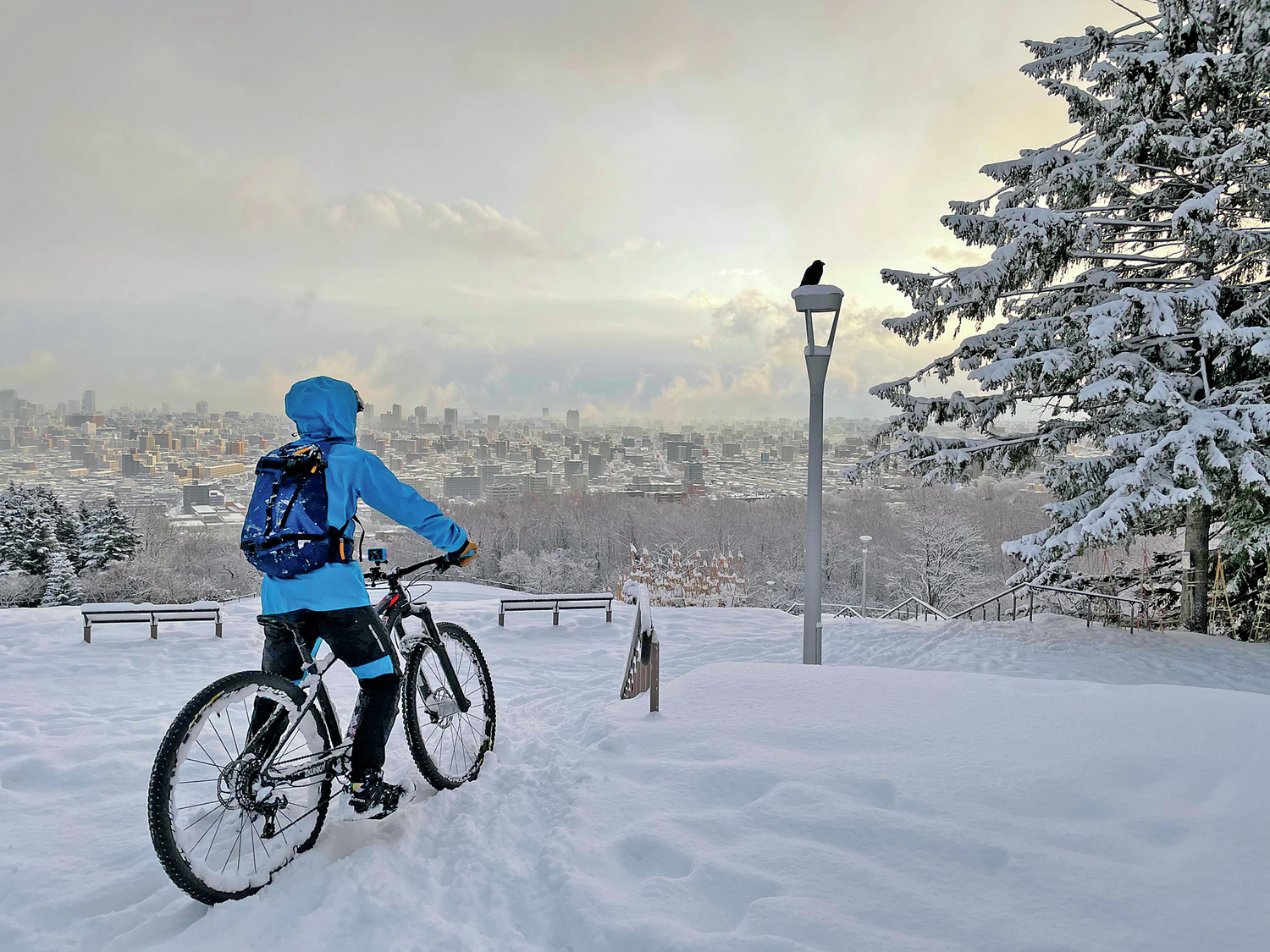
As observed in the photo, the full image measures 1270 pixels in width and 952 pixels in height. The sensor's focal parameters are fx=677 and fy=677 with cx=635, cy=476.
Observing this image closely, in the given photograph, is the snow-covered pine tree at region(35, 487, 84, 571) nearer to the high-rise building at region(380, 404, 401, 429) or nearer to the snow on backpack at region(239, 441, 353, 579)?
the high-rise building at region(380, 404, 401, 429)

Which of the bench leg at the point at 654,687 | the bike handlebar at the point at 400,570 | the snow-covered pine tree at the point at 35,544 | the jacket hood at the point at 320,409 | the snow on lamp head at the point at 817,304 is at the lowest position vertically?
the snow-covered pine tree at the point at 35,544

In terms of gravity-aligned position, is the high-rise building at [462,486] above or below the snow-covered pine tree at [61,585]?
above

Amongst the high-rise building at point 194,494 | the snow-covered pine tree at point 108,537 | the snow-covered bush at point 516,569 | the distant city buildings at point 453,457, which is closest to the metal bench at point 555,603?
the distant city buildings at point 453,457

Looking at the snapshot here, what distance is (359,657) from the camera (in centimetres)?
287

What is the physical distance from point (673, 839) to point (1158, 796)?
6.40ft

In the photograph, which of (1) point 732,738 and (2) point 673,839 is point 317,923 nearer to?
(2) point 673,839

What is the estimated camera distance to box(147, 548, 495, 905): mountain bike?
7.68ft

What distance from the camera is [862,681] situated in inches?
180

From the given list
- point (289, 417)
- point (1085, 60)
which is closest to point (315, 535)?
point (289, 417)

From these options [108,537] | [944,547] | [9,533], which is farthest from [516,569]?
[944,547]

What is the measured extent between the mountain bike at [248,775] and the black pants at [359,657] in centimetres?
6

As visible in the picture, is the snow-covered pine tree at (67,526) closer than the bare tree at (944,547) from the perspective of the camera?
Yes

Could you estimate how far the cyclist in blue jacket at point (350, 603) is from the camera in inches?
109

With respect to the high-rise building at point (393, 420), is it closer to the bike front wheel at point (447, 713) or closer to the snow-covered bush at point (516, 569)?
the snow-covered bush at point (516, 569)
